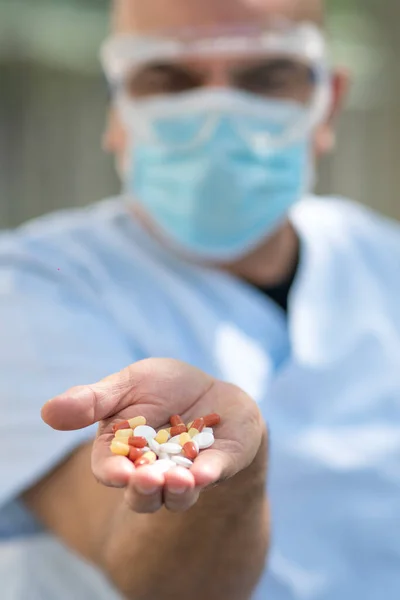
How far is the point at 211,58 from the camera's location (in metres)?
1.31

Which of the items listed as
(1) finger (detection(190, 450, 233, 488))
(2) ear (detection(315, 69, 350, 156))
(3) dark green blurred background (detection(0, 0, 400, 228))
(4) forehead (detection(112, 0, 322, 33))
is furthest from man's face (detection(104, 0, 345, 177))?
(3) dark green blurred background (detection(0, 0, 400, 228))

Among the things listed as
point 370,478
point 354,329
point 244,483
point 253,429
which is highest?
point 253,429

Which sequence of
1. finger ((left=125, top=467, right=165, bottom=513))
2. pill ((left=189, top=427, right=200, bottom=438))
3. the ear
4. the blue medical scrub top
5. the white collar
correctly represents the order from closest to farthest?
finger ((left=125, top=467, right=165, bottom=513)), pill ((left=189, top=427, right=200, bottom=438)), the blue medical scrub top, the white collar, the ear

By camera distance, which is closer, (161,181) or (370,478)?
(370,478)

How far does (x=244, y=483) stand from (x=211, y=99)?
70 cm

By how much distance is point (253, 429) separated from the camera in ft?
2.23

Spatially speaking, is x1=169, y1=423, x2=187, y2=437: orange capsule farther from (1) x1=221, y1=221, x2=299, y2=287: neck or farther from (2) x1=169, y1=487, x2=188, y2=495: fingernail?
(1) x1=221, y1=221, x2=299, y2=287: neck

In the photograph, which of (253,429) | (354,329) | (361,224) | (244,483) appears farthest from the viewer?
(361,224)

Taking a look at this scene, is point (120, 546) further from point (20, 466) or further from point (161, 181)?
point (161, 181)

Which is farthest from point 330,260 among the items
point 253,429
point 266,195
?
point 253,429

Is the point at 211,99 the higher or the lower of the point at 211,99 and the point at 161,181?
the higher

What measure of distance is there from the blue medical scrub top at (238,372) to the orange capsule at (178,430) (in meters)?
0.28

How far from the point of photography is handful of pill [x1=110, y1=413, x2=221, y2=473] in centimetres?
59

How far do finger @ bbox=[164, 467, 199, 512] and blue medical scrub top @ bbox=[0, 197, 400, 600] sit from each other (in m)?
0.39
